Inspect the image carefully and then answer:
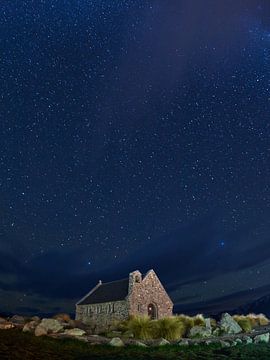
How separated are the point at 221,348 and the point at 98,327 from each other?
73.1ft

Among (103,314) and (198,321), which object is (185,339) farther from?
(103,314)

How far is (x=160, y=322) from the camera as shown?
31.9 meters

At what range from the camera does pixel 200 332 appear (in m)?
31.9

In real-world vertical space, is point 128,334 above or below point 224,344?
above

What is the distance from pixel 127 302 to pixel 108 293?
5783 millimetres

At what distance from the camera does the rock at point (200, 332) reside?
31.5 meters

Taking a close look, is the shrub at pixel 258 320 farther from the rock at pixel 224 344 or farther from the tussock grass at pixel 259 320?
the rock at pixel 224 344

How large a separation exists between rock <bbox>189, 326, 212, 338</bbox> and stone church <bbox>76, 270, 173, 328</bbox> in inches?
421

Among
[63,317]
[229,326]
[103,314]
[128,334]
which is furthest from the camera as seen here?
[63,317]

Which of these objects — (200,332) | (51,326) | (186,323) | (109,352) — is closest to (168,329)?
(200,332)

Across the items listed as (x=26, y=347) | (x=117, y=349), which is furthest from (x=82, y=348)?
(x=26, y=347)

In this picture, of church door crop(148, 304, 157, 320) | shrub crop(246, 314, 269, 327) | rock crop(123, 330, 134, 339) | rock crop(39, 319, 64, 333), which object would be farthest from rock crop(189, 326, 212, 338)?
church door crop(148, 304, 157, 320)

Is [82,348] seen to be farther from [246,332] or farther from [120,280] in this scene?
[120,280]

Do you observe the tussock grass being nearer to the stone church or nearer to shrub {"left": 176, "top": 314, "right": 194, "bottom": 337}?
shrub {"left": 176, "top": 314, "right": 194, "bottom": 337}
